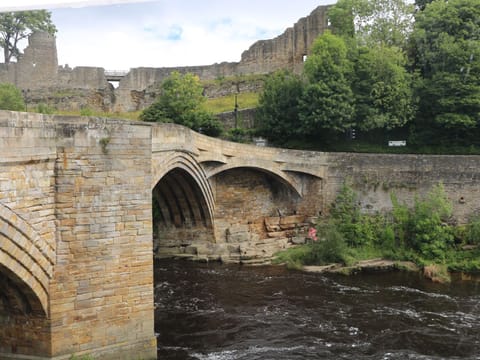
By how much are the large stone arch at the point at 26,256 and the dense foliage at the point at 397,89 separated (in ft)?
65.3

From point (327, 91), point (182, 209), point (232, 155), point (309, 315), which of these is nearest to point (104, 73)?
point (327, 91)

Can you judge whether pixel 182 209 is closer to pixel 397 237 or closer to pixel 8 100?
pixel 397 237

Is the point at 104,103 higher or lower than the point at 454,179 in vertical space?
higher

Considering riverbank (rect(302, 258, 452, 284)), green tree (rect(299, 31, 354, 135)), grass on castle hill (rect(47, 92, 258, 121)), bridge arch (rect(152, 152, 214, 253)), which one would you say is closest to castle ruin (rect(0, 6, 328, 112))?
grass on castle hill (rect(47, 92, 258, 121))

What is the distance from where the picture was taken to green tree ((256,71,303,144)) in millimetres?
30328

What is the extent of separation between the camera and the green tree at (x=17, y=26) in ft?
144

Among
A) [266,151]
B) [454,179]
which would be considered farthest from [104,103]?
[454,179]

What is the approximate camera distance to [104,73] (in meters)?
42.4

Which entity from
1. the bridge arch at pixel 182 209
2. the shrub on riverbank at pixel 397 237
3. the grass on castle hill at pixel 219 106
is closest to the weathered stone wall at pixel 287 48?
the grass on castle hill at pixel 219 106

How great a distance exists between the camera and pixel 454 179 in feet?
82.6

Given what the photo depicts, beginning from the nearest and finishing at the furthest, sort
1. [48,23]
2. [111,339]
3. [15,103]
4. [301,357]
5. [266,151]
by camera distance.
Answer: [111,339] → [301,357] → [266,151] → [15,103] → [48,23]

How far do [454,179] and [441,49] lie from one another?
24.1ft

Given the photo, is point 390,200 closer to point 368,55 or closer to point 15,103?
point 368,55

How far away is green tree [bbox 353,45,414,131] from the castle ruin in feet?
38.2
